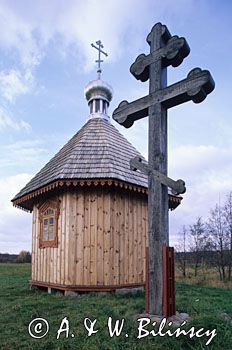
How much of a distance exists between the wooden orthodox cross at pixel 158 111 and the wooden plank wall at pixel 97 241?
11.5 feet

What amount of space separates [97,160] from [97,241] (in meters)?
2.15

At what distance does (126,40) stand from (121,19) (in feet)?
2.67

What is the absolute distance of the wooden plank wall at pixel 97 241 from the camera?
849 cm

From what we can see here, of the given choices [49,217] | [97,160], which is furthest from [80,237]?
[97,160]

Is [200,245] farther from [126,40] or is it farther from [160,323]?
[160,323]

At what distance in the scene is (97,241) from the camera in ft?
28.2

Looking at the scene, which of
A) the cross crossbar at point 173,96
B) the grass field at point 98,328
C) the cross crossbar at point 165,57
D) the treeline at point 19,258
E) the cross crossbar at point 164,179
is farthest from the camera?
the treeline at point 19,258

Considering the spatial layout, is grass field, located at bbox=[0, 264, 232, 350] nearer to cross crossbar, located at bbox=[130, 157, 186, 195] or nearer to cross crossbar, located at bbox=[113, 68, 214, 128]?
cross crossbar, located at bbox=[130, 157, 186, 195]

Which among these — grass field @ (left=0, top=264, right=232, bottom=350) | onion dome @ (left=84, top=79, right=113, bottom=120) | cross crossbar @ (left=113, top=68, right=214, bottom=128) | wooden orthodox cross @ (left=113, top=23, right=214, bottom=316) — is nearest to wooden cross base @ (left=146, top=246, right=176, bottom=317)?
wooden orthodox cross @ (left=113, top=23, right=214, bottom=316)

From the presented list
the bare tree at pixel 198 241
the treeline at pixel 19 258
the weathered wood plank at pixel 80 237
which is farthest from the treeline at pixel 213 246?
the treeline at pixel 19 258

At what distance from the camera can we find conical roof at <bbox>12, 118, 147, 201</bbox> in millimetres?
8539

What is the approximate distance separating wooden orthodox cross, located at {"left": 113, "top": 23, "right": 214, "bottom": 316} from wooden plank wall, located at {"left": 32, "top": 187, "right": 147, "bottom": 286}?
11.5ft

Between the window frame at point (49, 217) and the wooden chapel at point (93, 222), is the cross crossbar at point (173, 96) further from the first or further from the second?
the window frame at point (49, 217)

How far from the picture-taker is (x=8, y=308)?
653 cm
